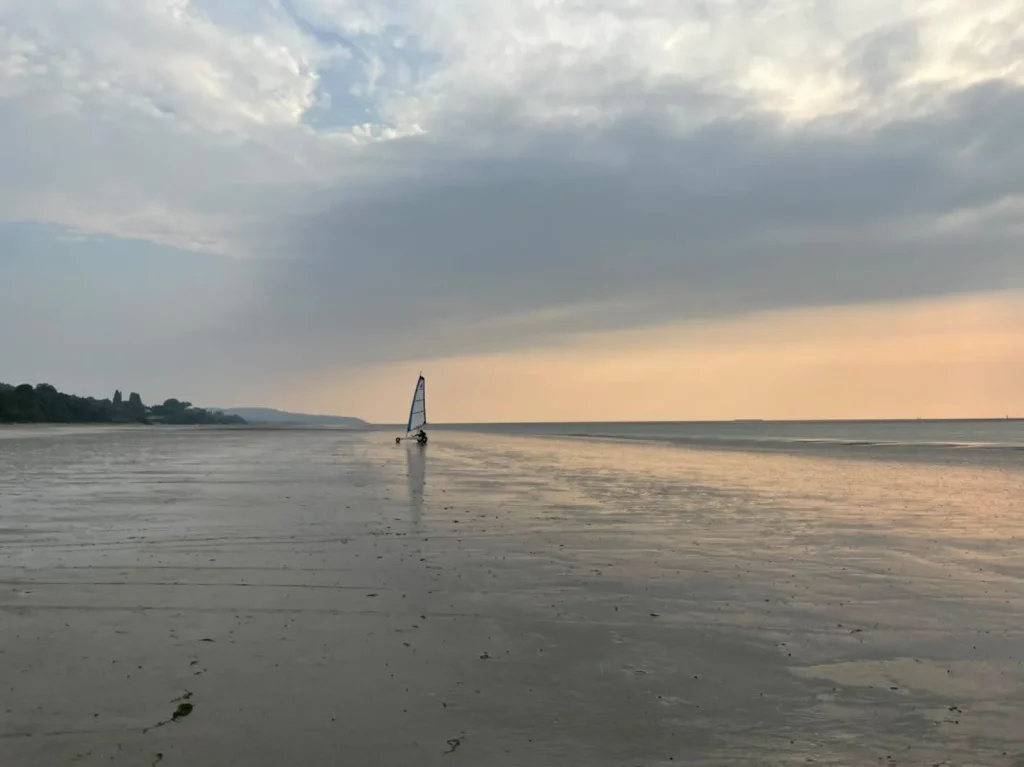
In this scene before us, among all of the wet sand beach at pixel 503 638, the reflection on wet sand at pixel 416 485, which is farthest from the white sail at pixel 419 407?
the wet sand beach at pixel 503 638

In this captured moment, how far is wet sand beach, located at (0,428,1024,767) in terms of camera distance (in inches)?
217

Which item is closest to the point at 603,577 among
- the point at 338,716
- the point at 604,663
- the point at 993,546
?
the point at 604,663

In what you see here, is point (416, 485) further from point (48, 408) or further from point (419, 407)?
point (48, 408)

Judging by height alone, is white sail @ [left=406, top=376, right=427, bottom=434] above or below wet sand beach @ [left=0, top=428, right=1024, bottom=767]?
above

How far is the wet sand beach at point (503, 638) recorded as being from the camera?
18.1ft

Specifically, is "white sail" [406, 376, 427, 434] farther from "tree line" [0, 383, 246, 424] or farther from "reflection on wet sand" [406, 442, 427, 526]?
"tree line" [0, 383, 246, 424]

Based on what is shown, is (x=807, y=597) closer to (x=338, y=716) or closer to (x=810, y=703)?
(x=810, y=703)

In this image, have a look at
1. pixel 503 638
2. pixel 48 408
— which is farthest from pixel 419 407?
pixel 48 408

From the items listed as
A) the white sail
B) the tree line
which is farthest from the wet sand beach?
the tree line

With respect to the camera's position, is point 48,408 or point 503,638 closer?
point 503,638

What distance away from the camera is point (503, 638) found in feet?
26.6

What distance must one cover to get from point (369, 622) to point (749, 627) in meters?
4.60

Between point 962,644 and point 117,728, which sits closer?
point 117,728

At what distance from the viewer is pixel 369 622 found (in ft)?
28.3
